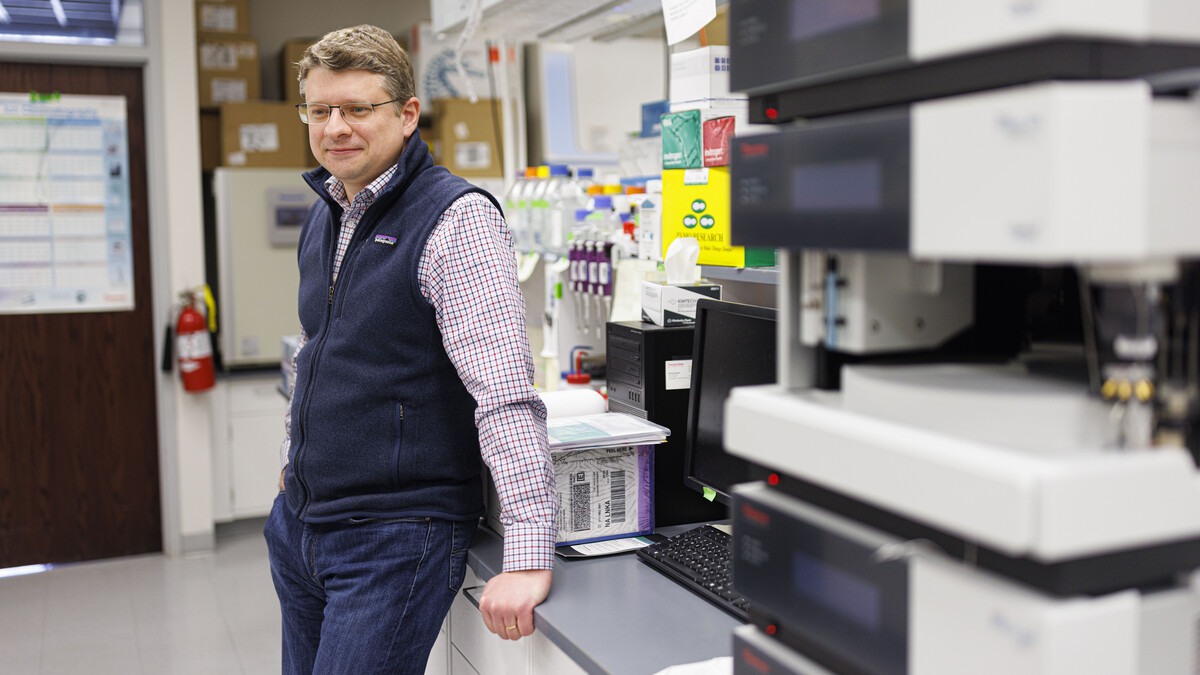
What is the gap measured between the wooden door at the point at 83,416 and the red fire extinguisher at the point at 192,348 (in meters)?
0.26

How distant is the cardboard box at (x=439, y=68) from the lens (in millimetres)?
4672

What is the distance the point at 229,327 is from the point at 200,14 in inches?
56.6

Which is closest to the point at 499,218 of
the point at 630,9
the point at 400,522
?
the point at 400,522

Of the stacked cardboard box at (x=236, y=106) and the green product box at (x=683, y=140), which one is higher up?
the stacked cardboard box at (x=236, y=106)

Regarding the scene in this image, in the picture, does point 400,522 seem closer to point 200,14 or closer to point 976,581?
point 976,581

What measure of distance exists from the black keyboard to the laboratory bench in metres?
0.02

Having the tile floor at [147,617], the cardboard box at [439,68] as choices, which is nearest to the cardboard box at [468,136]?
the cardboard box at [439,68]

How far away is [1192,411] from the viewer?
747 mm

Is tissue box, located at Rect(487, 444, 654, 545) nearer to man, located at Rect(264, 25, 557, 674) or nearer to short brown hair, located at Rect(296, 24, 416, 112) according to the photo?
man, located at Rect(264, 25, 557, 674)

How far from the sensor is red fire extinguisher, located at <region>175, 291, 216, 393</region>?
13.1ft

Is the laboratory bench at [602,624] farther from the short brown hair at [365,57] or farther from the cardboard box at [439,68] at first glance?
the cardboard box at [439,68]

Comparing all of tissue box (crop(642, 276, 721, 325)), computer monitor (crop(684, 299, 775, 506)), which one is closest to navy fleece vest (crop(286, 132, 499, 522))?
computer monitor (crop(684, 299, 775, 506))

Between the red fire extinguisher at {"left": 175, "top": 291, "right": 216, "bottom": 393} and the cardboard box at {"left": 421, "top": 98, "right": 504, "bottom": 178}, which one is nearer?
the red fire extinguisher at {"left": 175, "top": 291, "right": 216, "bottom": 393}

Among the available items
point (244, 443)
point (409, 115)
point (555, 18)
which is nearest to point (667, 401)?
point (409, 115)
